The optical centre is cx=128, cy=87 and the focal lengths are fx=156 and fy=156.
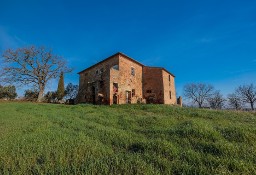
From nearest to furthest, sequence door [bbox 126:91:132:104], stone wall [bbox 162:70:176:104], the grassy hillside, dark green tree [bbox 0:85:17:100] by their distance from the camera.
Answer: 1. the grassy hillside
2. door [bbox 126:91:132:104]
3. stone wall [bbox 162:70:176:104]
4. dark green tree [bbox 0:85:17:100]

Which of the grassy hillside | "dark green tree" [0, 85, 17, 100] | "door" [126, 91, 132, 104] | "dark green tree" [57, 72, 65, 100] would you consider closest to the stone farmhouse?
"door" [126, 91, 132, 104]

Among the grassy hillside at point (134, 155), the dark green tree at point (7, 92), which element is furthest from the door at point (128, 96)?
the dark green tree at point (7, 92)

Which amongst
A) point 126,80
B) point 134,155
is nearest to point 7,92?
point 126,80

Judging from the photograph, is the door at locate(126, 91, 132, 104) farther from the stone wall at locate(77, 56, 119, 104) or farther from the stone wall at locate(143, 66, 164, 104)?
the stone wall at locate(143, 66, 164, 104)

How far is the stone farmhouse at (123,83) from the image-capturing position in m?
19.8

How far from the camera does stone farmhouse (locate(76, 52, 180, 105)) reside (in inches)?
779

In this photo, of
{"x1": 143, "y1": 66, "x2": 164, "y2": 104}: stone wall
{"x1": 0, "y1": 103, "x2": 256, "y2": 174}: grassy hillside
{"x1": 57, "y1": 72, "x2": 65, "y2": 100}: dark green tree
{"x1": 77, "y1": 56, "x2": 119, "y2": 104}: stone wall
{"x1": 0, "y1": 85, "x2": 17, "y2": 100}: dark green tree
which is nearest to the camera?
{"x1": 0, "y1": 103, "x2": 256, "y2": 174}: grassy hillside

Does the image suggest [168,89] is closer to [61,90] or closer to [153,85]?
[153,85]

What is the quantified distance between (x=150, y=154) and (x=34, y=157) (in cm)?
257

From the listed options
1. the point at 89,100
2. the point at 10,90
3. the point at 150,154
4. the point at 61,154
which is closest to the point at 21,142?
the point at 61,154

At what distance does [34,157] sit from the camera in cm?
344

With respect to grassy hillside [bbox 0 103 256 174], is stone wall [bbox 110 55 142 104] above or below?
above

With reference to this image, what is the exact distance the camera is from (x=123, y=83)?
2100 centimetres

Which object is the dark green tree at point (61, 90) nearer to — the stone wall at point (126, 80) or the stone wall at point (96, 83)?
the stone wall at point (96, 83)
